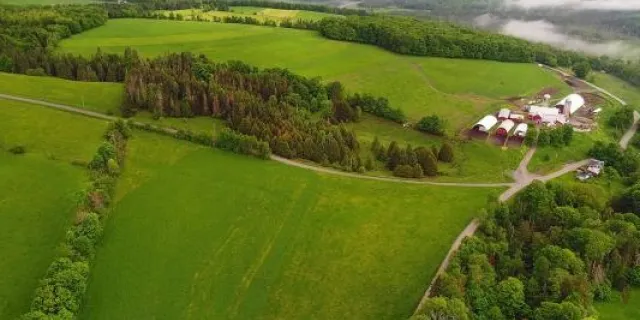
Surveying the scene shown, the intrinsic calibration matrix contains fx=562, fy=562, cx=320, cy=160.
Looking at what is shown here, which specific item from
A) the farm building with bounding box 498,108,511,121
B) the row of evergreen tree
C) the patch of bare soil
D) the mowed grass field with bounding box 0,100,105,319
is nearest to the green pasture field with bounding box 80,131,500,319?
the row of evergreen tree

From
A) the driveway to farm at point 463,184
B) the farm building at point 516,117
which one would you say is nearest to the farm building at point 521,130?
the farm building at point 516,117

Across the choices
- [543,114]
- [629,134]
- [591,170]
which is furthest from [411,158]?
[629,134]

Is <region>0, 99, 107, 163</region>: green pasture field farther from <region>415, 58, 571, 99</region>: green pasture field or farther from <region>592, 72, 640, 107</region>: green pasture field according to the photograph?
<region>592, 72, 640, 107</region>: green pasture field

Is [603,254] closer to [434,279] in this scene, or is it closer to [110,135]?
[434,279]

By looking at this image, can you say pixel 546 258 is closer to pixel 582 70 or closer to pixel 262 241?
pixel 262 241

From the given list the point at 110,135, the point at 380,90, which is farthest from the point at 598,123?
the point at 110,135

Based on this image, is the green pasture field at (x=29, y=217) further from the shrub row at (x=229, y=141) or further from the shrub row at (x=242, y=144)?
the shrub row at (x=242, y=144)
